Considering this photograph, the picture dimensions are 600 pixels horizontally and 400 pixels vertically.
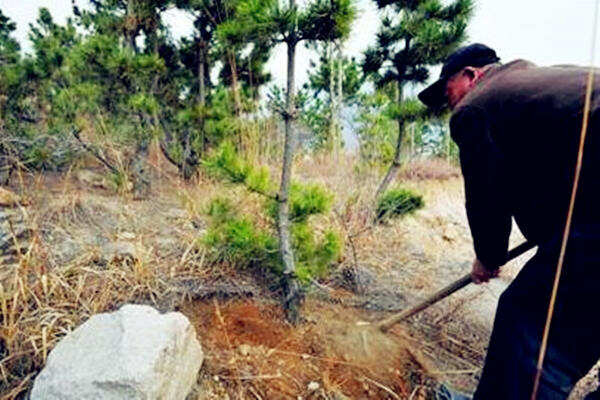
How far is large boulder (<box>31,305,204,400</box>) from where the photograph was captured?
1597 millimetres

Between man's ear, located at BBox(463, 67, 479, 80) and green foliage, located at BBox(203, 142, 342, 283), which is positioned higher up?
man's ear, located at BBox(463, 67, 479, 80)

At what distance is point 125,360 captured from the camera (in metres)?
1.67

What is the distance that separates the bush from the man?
5.74 feet

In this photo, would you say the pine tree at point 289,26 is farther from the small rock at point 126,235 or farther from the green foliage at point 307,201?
the small rock at point 126,235

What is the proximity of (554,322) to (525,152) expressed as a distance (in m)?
0.59

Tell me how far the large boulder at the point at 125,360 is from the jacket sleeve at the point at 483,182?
1258mm

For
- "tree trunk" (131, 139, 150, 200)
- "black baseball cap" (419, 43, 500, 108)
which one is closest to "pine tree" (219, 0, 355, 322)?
"black baseball cap" (419, 43, 500, 108)

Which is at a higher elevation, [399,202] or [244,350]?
[399,202]

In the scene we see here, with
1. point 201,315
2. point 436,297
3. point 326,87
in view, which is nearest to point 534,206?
point 436,297

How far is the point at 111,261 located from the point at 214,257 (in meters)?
0.60

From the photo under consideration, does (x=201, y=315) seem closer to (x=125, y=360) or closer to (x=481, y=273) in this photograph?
(x=125, y=360)

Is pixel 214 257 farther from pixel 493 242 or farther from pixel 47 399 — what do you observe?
pixel 493 242

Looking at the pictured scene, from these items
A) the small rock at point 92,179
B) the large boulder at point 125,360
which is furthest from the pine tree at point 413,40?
the small rock at point 92,179

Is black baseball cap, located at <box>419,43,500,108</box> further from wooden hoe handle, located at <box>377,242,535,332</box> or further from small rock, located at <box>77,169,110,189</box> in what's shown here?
small rock, located at <box>77,169,110,189</box>
